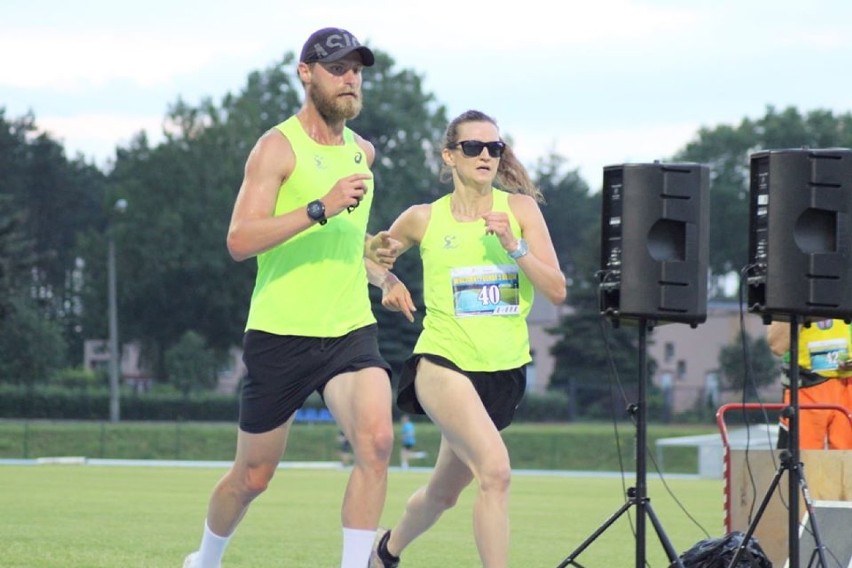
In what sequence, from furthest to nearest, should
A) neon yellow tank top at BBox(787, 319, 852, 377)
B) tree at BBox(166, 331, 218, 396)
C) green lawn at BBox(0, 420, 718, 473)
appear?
1. tree at BBox(166, 331, 218, 396)
2. green lawn at BBox(0, 420, 718, 473)
3. neon yellow tank top at BBox(787, 319, 852, 377)

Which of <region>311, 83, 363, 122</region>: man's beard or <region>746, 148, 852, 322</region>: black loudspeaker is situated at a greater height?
<region>311, 83, 363, 122</region>: man's beard

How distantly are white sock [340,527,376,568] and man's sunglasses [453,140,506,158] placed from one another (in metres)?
2.26

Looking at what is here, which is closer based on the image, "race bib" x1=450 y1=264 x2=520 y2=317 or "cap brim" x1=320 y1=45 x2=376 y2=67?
"cap brim" x1=320 y1=45 x2=376 y2=67

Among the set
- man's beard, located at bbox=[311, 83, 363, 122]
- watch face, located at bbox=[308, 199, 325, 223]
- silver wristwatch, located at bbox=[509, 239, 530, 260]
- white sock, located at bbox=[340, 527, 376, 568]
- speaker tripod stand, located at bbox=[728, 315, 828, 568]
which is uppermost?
man's beard, located at bbox=[311, 83, 363, 122]

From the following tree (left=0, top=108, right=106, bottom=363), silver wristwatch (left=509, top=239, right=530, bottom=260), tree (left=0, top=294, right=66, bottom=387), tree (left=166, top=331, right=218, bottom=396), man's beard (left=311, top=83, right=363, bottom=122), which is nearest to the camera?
man's beard (left=311, top=83, right=363, bottom=122)

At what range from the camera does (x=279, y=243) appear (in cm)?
767

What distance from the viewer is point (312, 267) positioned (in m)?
7.95

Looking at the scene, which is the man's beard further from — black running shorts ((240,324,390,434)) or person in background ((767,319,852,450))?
person in background ((767,319,852,450))

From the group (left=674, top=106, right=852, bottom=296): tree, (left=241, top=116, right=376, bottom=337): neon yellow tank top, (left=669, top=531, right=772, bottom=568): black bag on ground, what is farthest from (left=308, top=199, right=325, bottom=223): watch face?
(left=674, top=106, right=852, bottom=296): tree

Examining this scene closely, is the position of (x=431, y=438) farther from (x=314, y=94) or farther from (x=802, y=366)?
(x=314, y=94)

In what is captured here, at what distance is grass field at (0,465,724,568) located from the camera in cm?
1252

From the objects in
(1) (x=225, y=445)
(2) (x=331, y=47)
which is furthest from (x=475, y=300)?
(1) (x=225, y=445)

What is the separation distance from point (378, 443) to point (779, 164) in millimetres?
2310

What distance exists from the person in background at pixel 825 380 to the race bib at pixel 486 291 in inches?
118
